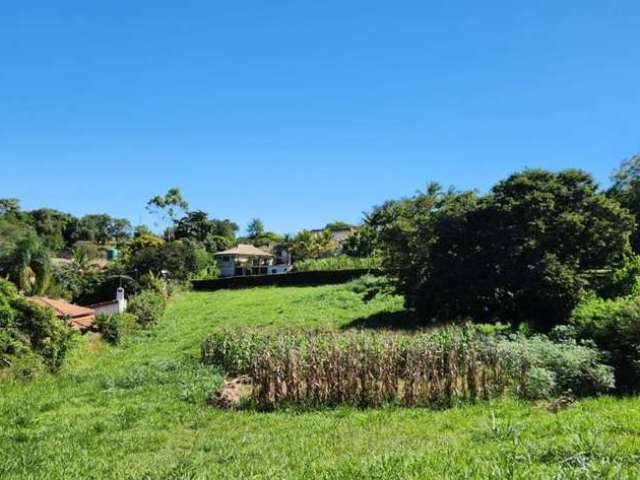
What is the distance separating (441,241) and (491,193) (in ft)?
7.93

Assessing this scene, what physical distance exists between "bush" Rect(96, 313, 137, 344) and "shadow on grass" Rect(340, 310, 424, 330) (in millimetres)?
9214

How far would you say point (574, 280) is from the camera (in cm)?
1580

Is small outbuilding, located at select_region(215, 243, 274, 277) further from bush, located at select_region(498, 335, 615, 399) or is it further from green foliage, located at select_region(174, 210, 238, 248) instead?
bush, located at select_region(498, 335, 615, 399)

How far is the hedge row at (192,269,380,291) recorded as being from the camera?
41200 millimetres

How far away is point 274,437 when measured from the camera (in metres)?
7.85

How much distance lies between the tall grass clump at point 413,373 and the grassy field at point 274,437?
0.60 m

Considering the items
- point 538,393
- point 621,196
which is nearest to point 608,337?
point 538,393

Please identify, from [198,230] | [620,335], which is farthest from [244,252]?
[620,335]

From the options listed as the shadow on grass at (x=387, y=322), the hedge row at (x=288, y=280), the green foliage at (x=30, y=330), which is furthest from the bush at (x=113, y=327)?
the hedge row at (x=288, y=280)

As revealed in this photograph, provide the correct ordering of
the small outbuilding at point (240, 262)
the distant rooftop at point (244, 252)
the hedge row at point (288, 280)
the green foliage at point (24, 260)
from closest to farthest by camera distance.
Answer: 1. the green foliage at point (24, 260)
2. the hedge row at point (288, 280)
3. the small outbuilding at point (240, 262)
4. the distant rooftop at point (244, 252)

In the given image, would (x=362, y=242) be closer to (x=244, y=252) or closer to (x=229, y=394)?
(x=244, y=252)

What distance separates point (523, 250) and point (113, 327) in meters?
15.8

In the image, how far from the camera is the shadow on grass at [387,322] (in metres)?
18.8

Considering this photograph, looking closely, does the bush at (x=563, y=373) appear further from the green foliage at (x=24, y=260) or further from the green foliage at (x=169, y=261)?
the green foliage at (x=169, y=261)
